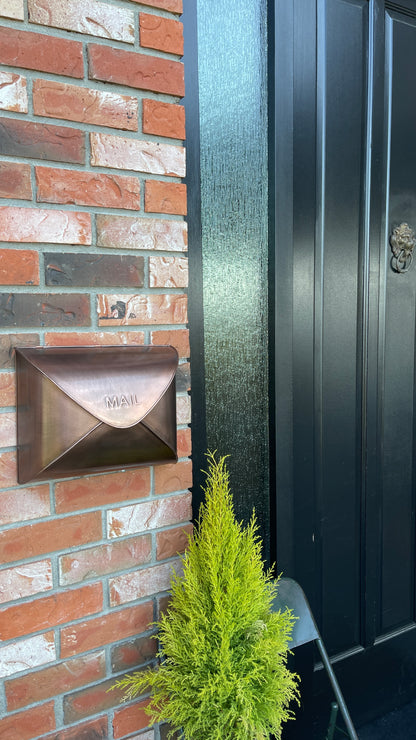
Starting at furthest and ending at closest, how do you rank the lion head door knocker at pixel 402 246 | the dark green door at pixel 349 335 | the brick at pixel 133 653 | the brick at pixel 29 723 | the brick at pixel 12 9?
1. the lion head door knocker at pixel 402 246
2. the dark green door at pixel 349 335
3. the brick at pixel 133 653
4. the brick at pixel 29 723
5. the brick at pixel 12 9

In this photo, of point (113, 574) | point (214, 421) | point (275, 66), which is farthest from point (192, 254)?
point (113, 574)

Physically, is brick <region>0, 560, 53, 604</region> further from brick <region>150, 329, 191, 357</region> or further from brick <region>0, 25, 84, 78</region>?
brick <region>0, 25, 84, 78</region>

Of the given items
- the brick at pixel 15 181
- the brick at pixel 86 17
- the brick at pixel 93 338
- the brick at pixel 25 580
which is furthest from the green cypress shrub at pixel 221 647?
the brick at pixel 86 17

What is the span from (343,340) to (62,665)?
1.16m

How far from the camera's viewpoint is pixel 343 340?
161cm

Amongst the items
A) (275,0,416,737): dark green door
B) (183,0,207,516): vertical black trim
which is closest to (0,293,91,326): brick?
(183,0,207,516): vertical black trim

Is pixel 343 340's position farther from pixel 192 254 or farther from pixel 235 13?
pixel 235 13

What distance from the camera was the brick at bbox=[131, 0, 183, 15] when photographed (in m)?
1.06

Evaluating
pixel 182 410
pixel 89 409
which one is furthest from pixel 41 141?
pixel 182 410

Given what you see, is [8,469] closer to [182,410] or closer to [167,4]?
[182,410]

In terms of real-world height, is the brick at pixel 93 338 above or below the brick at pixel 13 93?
below

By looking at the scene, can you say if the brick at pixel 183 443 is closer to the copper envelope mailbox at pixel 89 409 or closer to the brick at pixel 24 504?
the copper envelope mailbox at pixel 89 409

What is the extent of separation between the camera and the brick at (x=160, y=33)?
1.06m

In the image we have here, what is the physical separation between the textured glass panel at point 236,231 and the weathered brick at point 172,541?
291 millimetres
